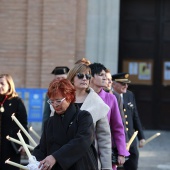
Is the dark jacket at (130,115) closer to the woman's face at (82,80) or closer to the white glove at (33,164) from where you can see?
the woman's face at (82,80)

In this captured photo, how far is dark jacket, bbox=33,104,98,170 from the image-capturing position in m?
4.82

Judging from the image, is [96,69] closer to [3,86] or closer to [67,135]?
[67,135]

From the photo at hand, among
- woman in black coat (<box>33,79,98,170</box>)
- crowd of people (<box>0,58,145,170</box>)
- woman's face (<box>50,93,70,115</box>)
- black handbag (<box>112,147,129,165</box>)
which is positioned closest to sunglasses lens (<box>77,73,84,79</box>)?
crowd of people (<box>0,58,145,170</box>)

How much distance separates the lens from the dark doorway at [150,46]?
15.1 meters

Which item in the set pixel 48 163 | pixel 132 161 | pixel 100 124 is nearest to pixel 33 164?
pixel 48 163

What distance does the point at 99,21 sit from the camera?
47.4 feet

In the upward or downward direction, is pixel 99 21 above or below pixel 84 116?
above

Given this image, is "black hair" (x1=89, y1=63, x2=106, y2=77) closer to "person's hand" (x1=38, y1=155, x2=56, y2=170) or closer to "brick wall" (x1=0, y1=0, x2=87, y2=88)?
"person's hand" (x1=38, y1=155, x2=56, y2=170)

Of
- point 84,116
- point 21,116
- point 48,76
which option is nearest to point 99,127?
point 84,116

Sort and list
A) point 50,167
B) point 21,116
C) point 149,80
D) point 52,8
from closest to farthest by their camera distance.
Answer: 1. point 50,167
2. point 21,116
3. point 52,8
4. point 149,80

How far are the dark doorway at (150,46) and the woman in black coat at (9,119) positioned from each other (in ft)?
24.7

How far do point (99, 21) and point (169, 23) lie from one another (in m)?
1.83

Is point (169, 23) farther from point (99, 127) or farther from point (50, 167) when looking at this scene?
point (50, 167)

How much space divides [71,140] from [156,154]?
301 inches
